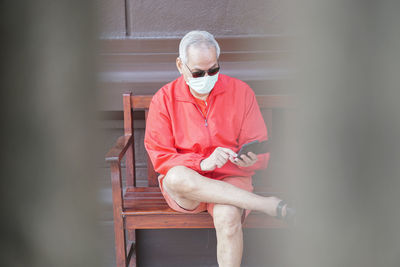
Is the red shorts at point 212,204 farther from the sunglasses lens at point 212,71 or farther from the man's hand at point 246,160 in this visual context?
the sunglasses lens at point 212,71

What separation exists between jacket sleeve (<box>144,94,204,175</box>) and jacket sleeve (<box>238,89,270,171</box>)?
0.26 meters

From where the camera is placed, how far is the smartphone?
1617 mm

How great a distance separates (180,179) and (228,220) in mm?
266

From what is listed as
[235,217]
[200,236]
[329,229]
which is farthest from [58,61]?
[200,236]

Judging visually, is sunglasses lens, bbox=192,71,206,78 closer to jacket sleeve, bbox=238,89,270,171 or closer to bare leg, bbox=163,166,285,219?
jacket sleeve, bbox=238,89,270,171

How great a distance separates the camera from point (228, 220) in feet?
5.22

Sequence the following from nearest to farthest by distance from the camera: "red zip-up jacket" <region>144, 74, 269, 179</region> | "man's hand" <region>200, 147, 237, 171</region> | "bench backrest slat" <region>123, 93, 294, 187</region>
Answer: "man's hand" <region>200, 147, 237, 171</region> → "red zip-up jacket" <region>144, 74, 269, 179</region> → "bench backrest slat" <region>123, 93, 294, 187</region>

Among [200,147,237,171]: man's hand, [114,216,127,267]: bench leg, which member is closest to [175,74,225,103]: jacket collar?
[200,147,237,171]: man's hand

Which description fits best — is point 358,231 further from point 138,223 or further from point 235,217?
point 138,223

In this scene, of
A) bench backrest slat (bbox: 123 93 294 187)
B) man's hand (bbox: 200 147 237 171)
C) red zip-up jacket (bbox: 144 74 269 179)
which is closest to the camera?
man's hand (bbox: 200 147 237 171)

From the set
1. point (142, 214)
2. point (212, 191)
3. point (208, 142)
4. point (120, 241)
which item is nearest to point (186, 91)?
point (208, 142)

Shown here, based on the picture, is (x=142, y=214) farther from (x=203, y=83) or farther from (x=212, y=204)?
(x=203, y=83)

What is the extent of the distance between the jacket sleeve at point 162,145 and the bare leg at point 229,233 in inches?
8.5

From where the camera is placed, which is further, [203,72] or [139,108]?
[139,108]
